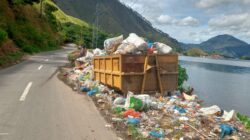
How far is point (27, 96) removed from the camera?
10.1 meters

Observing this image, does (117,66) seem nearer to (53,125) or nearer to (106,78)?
(106,78)

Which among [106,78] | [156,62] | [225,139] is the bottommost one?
[225,139]

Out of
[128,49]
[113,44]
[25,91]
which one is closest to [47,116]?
[25,91]

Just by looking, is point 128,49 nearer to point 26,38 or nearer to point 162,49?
point 162,49

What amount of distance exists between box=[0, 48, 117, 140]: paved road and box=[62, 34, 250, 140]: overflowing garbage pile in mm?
512

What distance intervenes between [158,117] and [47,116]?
302 centimetres

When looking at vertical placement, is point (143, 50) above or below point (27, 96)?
above

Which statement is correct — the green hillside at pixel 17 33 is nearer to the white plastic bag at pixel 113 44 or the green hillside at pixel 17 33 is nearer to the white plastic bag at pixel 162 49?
the white plastic bag at pixel 113 44

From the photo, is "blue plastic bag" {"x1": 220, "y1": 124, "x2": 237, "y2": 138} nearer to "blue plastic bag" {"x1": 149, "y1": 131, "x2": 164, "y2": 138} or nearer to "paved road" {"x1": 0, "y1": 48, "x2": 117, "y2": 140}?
"blue plastic bag" {"x1": 149, "y1": 131, "x2": 164, "y2": 138}

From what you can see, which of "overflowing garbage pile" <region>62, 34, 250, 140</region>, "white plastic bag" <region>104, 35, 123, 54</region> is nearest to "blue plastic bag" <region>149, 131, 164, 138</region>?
"overflowing garbage pile" <region>62, 34, 250, 140</region>

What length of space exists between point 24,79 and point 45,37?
33837mm

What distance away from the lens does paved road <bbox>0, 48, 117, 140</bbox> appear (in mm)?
6195

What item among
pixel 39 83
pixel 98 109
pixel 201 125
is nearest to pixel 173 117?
pixel 201 125

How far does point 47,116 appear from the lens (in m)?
7.61
